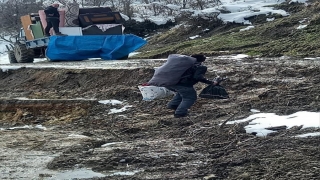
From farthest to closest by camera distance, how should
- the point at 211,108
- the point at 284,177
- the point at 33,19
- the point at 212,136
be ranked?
the point at 33,19 → the point at 211,108 → the point at 212,136 → the point at 284,177

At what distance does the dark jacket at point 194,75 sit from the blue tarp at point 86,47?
27.4 ft

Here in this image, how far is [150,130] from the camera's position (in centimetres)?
721

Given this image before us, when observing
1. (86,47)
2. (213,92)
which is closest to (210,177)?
(213,92)

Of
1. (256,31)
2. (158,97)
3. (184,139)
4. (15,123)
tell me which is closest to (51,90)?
(15,123)

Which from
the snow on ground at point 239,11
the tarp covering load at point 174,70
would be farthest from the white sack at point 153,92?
the snow on ground at point 239,11

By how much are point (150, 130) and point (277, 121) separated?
1910 millimetres

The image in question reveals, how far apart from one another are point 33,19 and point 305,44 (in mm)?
9769

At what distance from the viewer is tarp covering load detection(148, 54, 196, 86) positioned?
7.58 meters

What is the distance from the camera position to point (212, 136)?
615 centimetres

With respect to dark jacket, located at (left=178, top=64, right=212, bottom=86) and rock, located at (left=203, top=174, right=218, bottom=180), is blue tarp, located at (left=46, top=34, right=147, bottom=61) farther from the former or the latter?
rock, located at (left=203, top=174, right=218, bottom=180)

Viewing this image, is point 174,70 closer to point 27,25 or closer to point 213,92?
point 213,92

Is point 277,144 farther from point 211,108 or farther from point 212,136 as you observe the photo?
point 211,108

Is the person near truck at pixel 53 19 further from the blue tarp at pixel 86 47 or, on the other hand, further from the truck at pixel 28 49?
the truck at pixel 28 49

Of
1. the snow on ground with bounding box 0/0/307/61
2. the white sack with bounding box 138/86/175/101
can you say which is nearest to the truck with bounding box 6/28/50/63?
the snow on ground with bounding box 0/0/307/61
